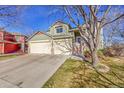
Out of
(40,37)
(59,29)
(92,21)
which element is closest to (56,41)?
(59,29)

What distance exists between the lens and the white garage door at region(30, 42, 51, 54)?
1038 cm

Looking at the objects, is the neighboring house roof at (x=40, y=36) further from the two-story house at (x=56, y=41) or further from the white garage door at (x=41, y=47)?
the white garage door at (x=41, y=47)

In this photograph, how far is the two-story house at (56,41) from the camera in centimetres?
1002

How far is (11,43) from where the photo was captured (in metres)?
15.6

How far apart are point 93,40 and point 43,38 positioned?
6.71 m

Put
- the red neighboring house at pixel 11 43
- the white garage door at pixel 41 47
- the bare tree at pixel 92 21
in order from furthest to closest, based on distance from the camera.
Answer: the red neighboring house at pixel 11 43, the white garage door at pixel 41 47, the bare tree at pixel 92 21

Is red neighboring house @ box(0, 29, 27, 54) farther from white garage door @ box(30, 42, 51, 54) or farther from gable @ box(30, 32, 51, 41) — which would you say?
white garage door @ box(30, 42, 51, 54)

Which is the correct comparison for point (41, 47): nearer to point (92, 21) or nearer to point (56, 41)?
point (56, 41)

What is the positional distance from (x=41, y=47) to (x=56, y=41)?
5.02ft

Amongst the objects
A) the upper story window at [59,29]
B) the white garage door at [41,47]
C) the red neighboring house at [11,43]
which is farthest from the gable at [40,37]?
the red neighboring house at [11,43]
